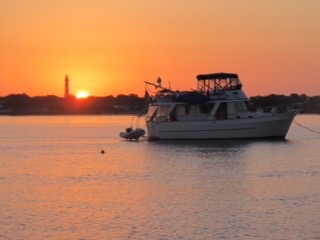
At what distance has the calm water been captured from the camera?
81.9 feet

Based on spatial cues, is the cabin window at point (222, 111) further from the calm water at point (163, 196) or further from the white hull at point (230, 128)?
the calm water at point (163, 196)

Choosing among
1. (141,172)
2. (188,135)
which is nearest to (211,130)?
(188,135)

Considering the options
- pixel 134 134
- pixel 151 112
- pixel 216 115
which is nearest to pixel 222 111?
pixel 216 115

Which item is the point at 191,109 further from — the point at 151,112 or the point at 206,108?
the point at 151,112

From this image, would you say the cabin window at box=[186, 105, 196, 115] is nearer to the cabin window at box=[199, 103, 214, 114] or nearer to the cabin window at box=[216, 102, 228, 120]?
the cabin window at box=[199, 103, 214, 114]

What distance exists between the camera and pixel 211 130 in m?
68.9

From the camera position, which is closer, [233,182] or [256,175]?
[233,182]

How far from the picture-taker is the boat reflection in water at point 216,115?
2699 inches

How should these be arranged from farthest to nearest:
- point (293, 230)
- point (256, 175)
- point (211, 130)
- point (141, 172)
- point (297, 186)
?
point (211, 130), point (141, 172), point (256, 175), point (297, 186), point (293, 230)

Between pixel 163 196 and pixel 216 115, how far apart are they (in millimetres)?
36469

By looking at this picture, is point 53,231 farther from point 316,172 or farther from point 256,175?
point 316,172

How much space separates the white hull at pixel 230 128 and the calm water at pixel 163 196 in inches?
367

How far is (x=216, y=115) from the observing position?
6912 cm

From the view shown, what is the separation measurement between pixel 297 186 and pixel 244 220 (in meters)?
10.7
